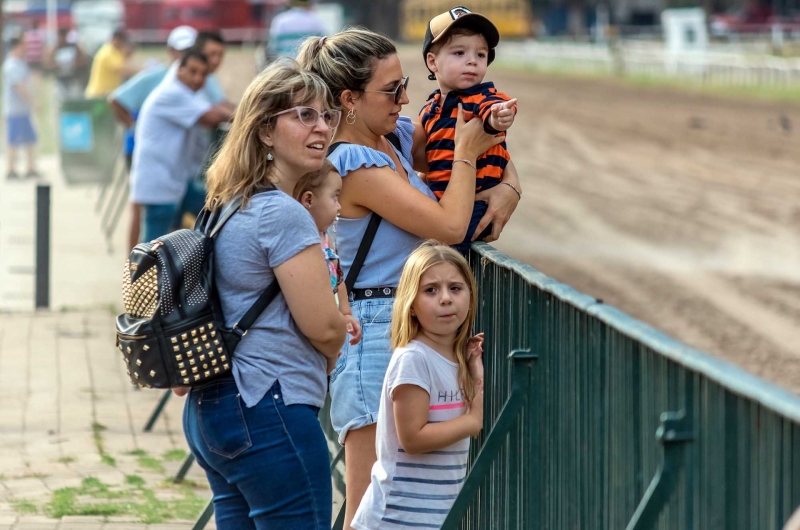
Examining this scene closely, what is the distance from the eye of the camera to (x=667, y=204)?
18.0 meters

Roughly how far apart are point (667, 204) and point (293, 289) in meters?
15.6

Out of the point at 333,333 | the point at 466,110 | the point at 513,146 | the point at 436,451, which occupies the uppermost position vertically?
the point at 466,110

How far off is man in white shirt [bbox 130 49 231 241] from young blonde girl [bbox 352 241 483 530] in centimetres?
548

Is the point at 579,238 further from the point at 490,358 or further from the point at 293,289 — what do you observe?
the point at 293,289

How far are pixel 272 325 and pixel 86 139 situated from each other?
13120mm

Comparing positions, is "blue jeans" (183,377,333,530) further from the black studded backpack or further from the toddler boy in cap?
the toddler boy in cap

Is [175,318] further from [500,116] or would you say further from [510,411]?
[500,116]

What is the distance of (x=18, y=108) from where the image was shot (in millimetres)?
20062

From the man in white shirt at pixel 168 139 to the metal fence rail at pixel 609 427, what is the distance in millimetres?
4992

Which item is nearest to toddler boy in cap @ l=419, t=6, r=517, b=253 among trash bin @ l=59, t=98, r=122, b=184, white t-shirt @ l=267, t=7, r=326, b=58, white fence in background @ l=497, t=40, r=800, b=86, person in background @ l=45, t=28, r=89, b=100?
white t-shirt @ l=267, t=7, r=326, b=58

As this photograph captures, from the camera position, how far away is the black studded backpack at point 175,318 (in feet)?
9.91

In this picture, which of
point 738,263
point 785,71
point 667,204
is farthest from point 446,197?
point 785,71

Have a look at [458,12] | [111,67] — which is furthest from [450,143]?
[111,67]

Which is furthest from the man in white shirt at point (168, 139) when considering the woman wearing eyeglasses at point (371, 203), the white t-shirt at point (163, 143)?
the woman wearing eyeglasses at point (371, 203)
